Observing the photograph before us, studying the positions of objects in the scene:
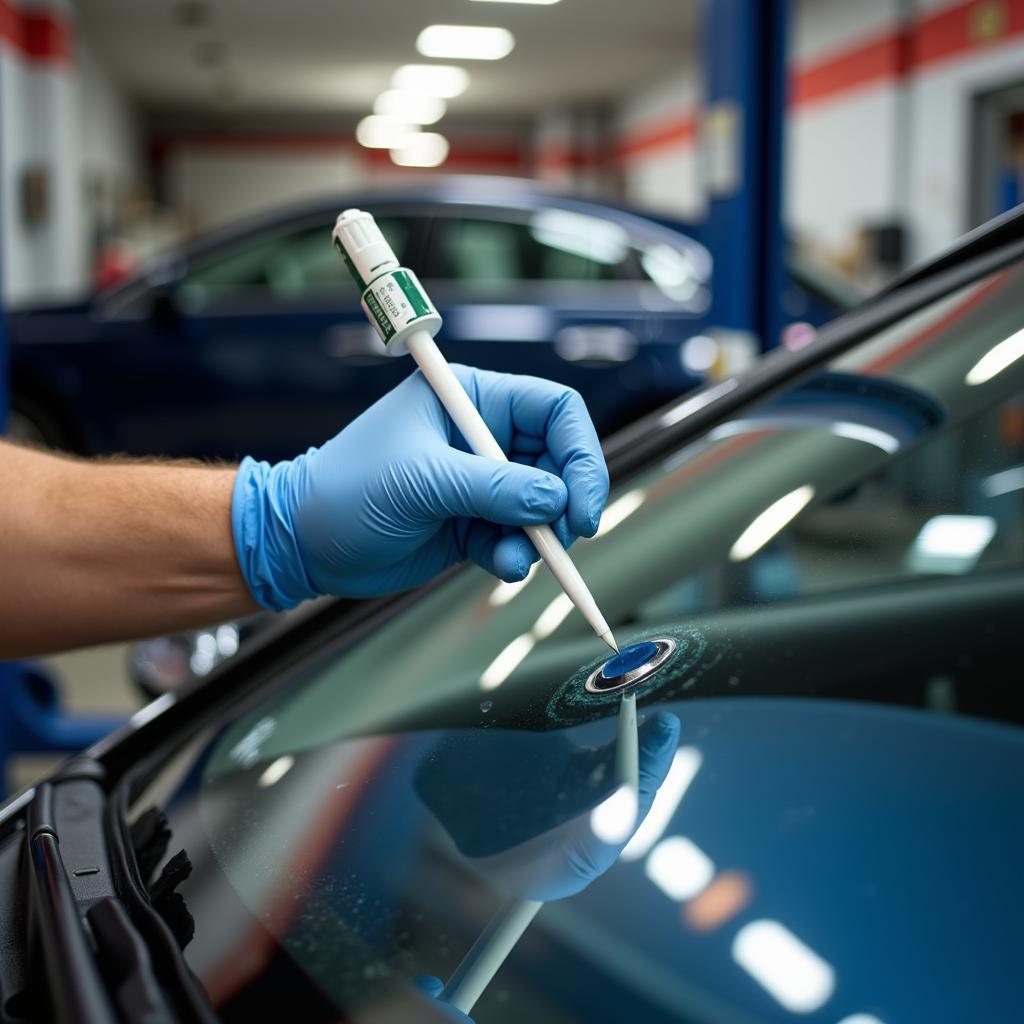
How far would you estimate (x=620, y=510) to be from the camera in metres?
1.01

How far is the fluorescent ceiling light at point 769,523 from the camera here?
0.89m

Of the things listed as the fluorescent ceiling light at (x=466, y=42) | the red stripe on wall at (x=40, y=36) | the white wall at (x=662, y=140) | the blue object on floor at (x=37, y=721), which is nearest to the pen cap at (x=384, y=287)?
the blue object on floor at (x=37, y=721)

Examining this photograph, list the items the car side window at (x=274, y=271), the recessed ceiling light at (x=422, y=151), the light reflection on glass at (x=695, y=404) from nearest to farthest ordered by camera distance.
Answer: the light reflection on glass at (x=695, y=404) → the car side window at (x=274, y=271) → the recessed ceiling light at (x=422, y=151)

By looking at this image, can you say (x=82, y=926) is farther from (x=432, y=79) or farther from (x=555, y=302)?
(x=432, y=79)

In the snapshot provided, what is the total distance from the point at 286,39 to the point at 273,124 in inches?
249

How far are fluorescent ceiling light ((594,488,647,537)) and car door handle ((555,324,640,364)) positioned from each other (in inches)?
130

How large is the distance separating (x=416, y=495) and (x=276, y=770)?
0.22 m

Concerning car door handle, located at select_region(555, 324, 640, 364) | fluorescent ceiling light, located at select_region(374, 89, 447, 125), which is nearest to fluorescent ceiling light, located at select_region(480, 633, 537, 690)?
car door handle, located at select_region(555, 324, 640, 364)

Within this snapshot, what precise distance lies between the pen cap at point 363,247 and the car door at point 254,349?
3.47m

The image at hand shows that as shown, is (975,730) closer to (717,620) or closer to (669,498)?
(717,620)

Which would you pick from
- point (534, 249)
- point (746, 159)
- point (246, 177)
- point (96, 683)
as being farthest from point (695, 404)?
point (246, 177)

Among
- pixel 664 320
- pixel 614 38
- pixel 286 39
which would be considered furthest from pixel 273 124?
pixel 664 320

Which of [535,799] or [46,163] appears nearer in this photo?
[535,799]

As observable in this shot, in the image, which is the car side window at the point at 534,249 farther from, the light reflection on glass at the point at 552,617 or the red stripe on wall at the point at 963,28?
the red stripe on wall at the point at 963,28
